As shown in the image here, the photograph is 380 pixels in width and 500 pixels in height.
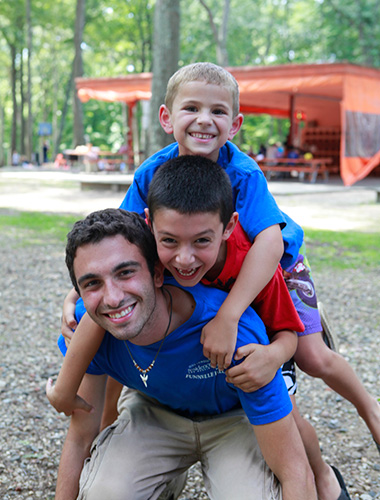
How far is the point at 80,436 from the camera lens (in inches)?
95.3

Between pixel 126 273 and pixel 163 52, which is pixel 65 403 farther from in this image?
pixel 163 52

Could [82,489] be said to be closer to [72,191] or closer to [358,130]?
[72,191]

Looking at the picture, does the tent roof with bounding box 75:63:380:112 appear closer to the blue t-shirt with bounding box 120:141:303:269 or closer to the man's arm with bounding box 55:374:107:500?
the blue t-shirt with bounding box 120:141:303:269

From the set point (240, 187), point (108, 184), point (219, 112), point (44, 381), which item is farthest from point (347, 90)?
point (240, 187)

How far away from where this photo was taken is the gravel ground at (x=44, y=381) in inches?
115

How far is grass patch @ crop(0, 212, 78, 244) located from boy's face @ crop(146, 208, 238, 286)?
6.95 metres

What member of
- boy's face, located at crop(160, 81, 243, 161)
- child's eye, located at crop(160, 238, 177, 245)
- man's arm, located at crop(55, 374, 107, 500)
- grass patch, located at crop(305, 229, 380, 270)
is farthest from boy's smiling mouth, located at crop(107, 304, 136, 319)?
grass patch, located at crop(305, 229, 380, 270)

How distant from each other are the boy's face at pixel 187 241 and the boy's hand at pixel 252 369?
0.98ft

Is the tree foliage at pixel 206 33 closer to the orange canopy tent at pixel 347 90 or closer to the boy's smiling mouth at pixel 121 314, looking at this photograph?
the orange canopy tent at pixel 347 90

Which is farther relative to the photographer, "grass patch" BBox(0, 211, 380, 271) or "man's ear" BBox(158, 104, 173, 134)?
"grass patch" BBox(0, 211, 380, 271)

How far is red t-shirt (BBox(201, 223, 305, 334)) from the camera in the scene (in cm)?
221

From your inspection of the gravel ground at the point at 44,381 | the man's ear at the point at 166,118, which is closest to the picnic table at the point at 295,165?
the gravel ground at the point at 44,381

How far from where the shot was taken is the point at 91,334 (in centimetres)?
212

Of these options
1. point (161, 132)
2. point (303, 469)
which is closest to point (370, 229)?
point (161, 132)
